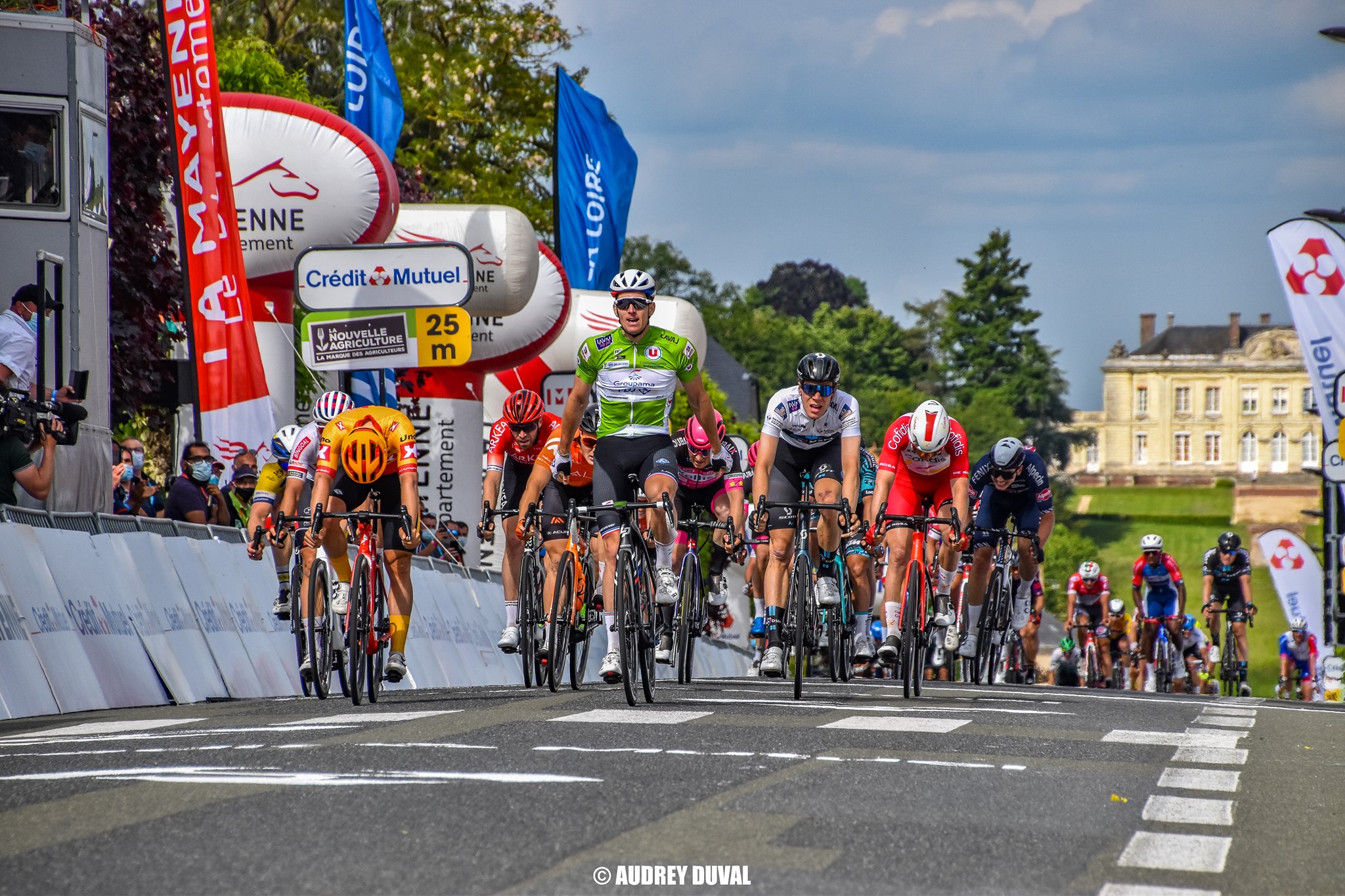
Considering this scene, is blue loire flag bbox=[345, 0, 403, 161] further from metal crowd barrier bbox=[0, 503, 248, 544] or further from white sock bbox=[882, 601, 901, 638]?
white sock bbox=[882, 601, 901, 638]

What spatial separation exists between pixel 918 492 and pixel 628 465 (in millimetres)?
4572

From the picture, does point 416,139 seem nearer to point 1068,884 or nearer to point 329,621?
point 329,621

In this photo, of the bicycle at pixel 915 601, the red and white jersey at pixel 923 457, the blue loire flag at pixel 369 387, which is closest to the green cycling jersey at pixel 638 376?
the bicycle at pixel 915 601

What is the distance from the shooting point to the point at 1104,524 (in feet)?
478

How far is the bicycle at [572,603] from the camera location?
38.8 feet

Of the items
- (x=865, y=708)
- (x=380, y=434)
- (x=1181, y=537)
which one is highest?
(x=380, y=434)

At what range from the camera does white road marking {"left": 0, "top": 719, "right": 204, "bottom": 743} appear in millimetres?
9305

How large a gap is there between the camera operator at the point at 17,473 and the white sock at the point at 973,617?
26.1 feet

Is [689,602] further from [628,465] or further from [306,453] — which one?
[306,453]

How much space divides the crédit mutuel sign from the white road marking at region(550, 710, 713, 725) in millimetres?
9036

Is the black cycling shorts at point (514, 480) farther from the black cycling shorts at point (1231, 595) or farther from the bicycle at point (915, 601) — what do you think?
the black cycling shorts at point (1231, 595)

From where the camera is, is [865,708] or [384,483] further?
[384,483]

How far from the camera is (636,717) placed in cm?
990

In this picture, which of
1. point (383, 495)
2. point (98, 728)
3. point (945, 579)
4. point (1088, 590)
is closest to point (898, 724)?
point (383, 495)
